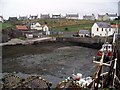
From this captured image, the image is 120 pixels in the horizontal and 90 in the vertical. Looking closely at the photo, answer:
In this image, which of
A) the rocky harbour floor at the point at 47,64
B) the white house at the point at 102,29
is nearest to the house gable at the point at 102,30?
the white house at the point at 102,29

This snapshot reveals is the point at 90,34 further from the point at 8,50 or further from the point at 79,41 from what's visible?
the point at 8,50

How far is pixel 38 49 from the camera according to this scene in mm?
39844

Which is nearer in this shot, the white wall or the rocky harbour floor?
the rocky harbour floor

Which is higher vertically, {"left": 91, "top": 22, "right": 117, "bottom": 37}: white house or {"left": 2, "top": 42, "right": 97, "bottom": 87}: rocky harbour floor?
{"left": 91, "top": 22, "right": 117, "bottom": 37}: white house

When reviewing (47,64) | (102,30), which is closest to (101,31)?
(102,30)

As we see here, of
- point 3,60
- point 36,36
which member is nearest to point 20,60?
point 3,60

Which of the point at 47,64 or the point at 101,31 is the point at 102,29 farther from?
the point at 47,64

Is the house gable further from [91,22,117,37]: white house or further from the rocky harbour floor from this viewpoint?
the rocky harbour floor

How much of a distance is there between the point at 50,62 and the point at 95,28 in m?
27.1

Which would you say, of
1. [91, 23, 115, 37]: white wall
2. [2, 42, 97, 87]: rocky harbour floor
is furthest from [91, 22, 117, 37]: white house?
[2, 42, 97, 87]: rocky harbour floor

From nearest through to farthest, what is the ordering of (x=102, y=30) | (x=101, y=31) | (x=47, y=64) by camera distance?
(x=47, y=64) < (x=102, y=30) < (x=101, y=31)

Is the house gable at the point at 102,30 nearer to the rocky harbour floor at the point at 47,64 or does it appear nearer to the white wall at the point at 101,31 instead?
the white wall at the point at 101,31

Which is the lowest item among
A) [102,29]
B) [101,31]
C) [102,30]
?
[101,31]

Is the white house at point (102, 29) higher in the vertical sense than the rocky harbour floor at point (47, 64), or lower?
higher
